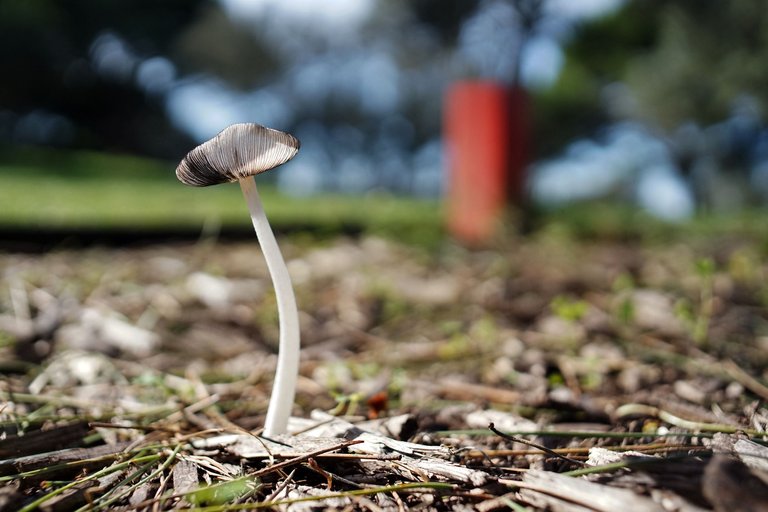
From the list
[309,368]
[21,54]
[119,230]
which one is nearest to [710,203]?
[119,230]

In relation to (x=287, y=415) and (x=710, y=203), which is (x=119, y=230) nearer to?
(x=287, y=415)

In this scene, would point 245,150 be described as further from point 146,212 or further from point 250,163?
point 146,212

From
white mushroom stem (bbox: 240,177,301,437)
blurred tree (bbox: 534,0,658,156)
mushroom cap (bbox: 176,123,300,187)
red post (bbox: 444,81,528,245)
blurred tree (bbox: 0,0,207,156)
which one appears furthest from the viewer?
blurred tree (bbox: 0,0,207,156)

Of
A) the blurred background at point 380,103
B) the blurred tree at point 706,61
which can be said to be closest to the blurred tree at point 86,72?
the blurred background at point 380,103

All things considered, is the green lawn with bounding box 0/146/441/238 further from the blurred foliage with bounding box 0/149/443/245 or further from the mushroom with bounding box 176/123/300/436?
the mushroom with bounding box 176/123/300/436

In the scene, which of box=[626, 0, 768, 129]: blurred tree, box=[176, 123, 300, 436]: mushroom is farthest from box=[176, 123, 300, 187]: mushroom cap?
box=[626, 0, 768, 129]: blurred tree

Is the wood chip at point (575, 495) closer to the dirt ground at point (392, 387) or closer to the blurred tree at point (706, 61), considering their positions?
the dirt ground at point (392, 387)
